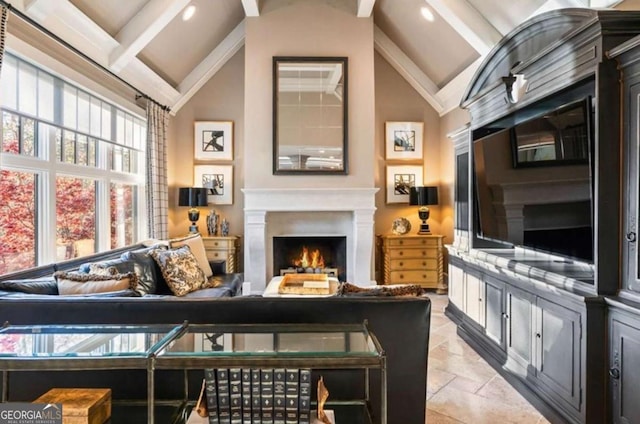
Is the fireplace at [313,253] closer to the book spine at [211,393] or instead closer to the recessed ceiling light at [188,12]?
the recessed ceiling light at [188,12]

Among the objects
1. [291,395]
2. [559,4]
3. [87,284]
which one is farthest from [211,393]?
[559,4]

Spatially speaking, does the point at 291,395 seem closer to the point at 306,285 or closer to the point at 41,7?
the point at 306,285

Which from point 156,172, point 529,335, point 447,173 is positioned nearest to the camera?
point 529,335

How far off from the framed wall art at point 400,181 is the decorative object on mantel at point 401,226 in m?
0.35

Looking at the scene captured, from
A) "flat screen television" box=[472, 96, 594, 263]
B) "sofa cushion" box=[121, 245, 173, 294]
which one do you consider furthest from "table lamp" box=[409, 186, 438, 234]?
"sofa cushion" box=[121, 245, 173, 294]

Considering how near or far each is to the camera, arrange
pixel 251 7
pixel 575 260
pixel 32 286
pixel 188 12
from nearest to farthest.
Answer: pixel 32 286
pixel 575 260
pixel 188 12
pixel 251 7

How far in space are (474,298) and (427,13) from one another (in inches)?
133

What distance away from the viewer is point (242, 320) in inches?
73.6

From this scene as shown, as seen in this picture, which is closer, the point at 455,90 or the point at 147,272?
the point at 147,272

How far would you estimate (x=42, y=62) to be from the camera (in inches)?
119

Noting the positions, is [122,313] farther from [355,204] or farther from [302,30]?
[302,30]

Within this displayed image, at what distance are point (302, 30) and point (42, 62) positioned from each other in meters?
3.29

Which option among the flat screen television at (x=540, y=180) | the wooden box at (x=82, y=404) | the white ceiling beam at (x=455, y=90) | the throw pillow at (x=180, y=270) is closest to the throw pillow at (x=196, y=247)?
the throw pillow at (x=180, y=270)

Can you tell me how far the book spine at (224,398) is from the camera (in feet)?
5.10
